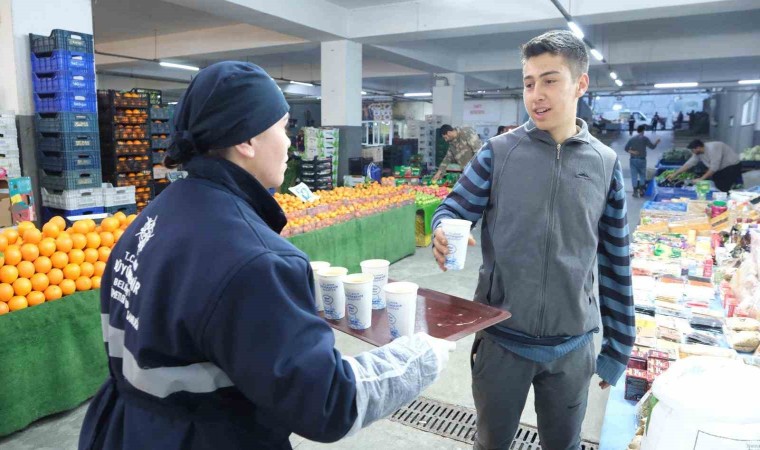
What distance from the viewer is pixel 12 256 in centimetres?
304

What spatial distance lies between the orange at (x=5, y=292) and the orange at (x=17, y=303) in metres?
0.02

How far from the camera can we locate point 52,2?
5.34 m

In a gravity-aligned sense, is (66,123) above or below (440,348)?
above

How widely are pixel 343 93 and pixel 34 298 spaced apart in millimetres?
7631

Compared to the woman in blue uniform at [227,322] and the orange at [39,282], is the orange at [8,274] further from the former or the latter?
the woman in blue uniform at [227,322]

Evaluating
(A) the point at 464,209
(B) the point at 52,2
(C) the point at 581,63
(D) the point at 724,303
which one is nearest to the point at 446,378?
(D) the point at 724,303

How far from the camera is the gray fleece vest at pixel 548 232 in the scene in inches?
68.2

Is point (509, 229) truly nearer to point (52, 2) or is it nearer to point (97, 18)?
point (52, 2)

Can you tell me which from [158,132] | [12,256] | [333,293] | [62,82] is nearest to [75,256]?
[12,256]

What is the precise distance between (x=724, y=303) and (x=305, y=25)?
7.30 metres

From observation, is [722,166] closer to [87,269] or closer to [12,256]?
[87,269]

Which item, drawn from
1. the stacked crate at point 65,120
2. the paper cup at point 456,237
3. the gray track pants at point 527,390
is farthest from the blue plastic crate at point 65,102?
the gray track pants at point 527,390

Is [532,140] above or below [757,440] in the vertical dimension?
above

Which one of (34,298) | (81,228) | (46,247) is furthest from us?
(81,228)
